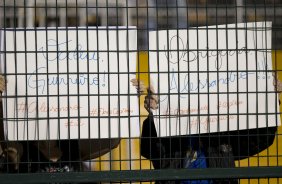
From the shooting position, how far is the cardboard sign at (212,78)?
3.84 metres

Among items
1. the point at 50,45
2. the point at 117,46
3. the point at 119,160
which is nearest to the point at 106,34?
the point at 117,46

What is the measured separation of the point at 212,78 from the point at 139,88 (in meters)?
0.44

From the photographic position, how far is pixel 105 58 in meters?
3.80

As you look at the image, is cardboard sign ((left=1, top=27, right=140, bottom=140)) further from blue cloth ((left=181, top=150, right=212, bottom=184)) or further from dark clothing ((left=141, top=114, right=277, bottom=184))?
blue cloth ((left=181, top=150, right=212, bottom=184))

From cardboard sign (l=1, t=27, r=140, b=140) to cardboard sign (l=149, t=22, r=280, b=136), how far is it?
0.19 m

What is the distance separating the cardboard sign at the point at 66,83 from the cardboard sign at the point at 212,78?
19cm

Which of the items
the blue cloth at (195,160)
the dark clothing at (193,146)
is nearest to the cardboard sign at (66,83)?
the dark clothing at (193,146)

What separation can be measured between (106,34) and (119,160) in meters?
0.72

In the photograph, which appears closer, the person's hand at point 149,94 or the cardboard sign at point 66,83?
the cardboard sign at point 66,83

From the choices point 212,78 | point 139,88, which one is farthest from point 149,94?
point 212,78

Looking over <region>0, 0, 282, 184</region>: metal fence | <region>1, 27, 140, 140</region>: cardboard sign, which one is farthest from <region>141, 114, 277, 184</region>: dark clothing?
<region>1, 27, 140, 140</region>: cardboard sign

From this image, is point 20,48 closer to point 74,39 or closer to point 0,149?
point 74,39

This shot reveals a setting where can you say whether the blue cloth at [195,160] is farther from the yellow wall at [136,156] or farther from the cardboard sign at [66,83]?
the cardboard sign at [66,83]

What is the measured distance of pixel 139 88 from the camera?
384 centimetres
